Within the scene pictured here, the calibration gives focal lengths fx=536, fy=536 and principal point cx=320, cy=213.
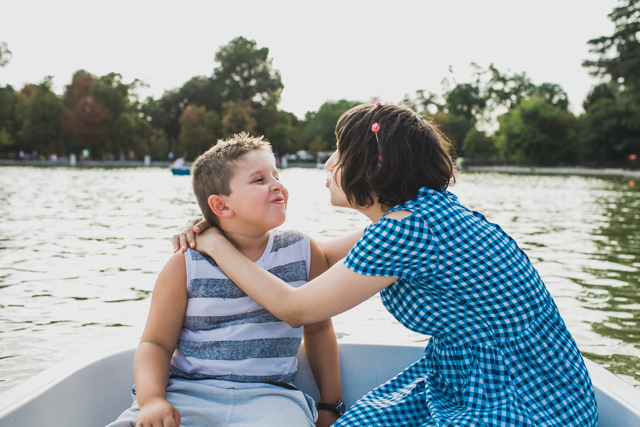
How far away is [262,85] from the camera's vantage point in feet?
189

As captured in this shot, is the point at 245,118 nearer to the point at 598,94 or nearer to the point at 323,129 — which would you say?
the point at 323,129

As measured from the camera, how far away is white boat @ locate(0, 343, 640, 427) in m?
1.44

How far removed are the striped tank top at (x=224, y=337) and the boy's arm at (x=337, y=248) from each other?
0.35 metres

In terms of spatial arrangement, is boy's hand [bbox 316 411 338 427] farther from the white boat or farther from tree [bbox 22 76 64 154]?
A: tree [bbox 22 76 64 154]

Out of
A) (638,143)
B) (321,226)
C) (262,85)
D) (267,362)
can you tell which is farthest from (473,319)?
(262,85)

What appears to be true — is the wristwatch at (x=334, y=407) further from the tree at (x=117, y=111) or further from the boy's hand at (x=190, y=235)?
the tree at (x=117, y=111)

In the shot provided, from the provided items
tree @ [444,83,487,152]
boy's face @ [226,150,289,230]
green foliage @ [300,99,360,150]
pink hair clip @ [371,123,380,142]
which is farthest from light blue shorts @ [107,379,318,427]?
tree @ [444,83,487,152]

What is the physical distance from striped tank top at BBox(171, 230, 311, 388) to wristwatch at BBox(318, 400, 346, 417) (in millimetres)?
206

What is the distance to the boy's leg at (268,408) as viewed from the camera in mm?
1481

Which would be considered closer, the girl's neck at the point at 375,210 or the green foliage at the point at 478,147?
the girl's neck at the point at 375,210

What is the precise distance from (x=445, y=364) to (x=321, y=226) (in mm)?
8470

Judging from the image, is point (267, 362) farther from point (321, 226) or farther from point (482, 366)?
point (321, 226)

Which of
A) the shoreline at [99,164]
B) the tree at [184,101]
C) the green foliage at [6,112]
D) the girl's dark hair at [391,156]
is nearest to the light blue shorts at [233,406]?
the girl's dark hair at [391,156]

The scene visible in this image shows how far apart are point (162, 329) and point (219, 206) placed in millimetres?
407
